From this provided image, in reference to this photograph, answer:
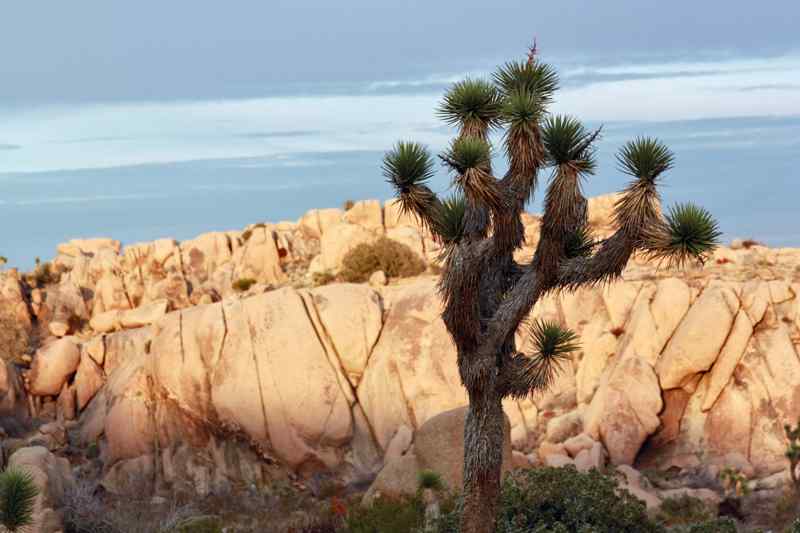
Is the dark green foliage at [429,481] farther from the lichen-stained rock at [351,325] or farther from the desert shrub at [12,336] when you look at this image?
the desert shrub at [12,336]

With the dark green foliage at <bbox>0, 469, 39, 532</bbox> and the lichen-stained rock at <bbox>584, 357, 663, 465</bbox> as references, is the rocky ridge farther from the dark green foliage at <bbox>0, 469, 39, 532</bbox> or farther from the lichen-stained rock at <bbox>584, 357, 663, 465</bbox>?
the dark green foliage at <bbox>0, 469, 39, 532</bbox>

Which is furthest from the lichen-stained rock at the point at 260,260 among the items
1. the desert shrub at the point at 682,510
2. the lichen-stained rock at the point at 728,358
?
the desert shrub at the point at 682,510

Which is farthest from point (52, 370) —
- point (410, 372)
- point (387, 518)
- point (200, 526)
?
point (387, 518)

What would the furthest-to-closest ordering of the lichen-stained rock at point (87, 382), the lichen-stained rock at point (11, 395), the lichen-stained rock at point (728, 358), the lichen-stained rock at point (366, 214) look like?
1. the lichen-stained rock at point (366, 214)
2. the lichen-stained rock at point (87, 382)
3. the lichen-stained rock at point (11, 395)
4. the lichen-stained rock at point (728, 358)

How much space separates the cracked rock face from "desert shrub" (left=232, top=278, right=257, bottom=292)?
776 centimetres

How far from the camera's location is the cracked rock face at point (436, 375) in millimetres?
30016

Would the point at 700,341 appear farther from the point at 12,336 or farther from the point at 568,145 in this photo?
the point at 12,336

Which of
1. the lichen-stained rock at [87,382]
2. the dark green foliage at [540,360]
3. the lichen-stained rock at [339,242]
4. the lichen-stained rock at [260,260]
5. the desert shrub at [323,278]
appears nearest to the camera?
the dark green foliage at [540,360]

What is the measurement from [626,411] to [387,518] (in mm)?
11695

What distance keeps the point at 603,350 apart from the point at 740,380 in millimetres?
4065

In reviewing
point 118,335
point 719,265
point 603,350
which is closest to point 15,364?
point 118,335

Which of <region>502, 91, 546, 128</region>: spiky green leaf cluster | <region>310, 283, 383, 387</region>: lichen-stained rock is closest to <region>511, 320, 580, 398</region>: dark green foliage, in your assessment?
<region>502, 91, 546, 128</region>: spiky green leaf cluster

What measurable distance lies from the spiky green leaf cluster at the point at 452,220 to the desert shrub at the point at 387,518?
7182 mm

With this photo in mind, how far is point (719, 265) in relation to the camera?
3462 cm
